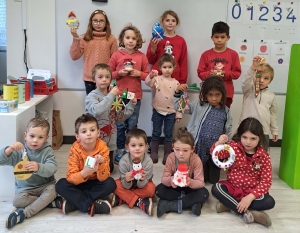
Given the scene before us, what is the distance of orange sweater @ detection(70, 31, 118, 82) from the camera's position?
3.51 meters

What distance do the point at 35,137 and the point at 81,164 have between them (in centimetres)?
37

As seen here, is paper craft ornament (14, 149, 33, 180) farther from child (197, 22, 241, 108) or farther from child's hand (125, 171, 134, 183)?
child (197, 22, 241, 108)

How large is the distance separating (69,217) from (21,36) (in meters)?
2.22

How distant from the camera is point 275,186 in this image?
3012 mm

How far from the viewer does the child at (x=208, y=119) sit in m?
2.96

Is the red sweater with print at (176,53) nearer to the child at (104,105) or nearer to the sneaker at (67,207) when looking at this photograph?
the child at (104,105)

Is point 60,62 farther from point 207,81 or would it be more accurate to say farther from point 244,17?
point 244,17

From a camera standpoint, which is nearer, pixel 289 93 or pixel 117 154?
pixel 289 93

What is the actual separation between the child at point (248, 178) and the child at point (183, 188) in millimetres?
146

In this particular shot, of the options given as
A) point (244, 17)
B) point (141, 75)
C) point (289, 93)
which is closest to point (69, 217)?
point (141, 75)

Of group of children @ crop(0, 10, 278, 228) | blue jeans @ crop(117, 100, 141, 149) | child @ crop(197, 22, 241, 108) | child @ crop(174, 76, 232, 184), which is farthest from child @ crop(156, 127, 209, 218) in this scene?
child @ crop(197, 22, 241, 108)

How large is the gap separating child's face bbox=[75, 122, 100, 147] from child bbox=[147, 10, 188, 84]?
52.7 inches

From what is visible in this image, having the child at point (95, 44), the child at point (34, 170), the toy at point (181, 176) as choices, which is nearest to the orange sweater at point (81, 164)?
the child at point (34, 170)

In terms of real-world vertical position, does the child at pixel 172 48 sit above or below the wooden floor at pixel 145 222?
above
